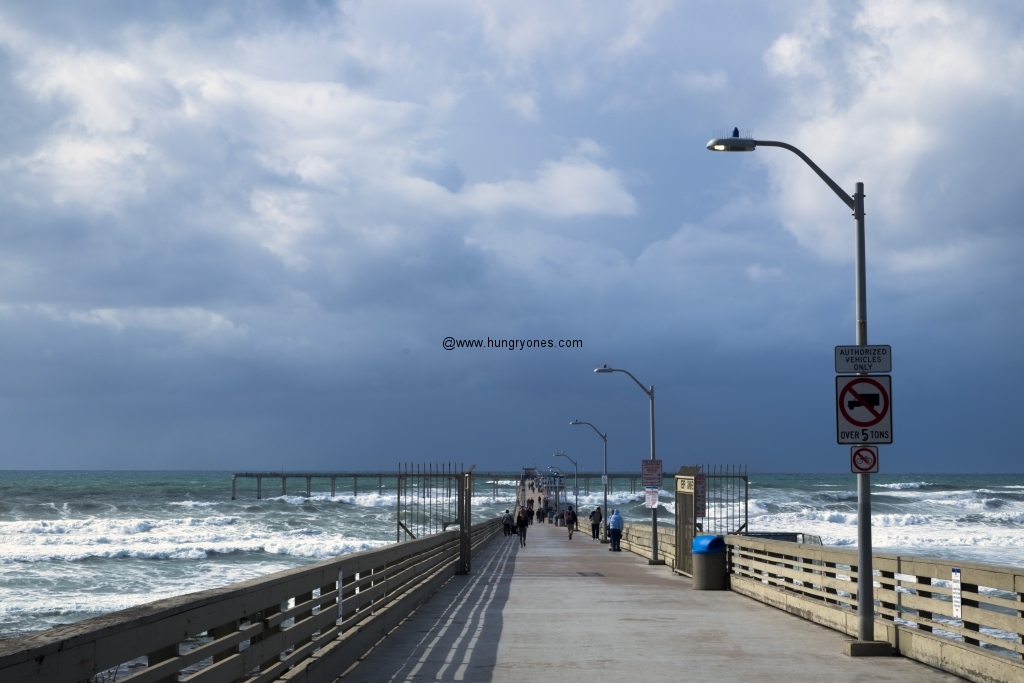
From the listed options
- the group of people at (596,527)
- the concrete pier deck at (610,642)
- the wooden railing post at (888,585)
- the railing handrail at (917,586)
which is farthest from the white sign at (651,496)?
the wooden railing post at (888,585)

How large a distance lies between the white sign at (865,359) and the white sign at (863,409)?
110 mm

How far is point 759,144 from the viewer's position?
13914 millimetres

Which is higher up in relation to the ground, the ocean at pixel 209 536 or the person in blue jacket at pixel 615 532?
the person in blue jacket at pixel 615 532

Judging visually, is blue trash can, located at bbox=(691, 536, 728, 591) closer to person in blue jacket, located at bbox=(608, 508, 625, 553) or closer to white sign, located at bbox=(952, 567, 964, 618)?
white sign, located at bbox=(952, 567, 964, 618)

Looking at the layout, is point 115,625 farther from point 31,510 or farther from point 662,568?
point 31,510

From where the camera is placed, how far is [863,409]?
12742 mm

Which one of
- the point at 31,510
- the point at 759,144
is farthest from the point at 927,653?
the point at 31,510

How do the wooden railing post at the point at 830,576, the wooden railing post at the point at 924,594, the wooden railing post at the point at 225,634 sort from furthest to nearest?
the wooden railing post at the point at 830,576
the wooden railing post at the point at 924,594
the wooden railing post at the point at 225,634

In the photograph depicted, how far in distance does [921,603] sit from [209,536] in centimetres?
6503

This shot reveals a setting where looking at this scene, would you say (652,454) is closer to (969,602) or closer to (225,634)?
(969,602)

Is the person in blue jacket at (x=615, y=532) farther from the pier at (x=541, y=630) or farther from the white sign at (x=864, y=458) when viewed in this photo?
the white sign at (x=864, y=458)

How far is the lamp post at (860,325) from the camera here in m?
12.5

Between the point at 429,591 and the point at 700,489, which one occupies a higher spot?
the point at 700,489

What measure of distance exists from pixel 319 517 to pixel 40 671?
88467 mm
